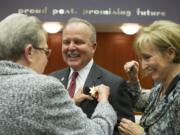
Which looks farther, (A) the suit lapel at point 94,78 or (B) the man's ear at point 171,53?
(A) the suit lapel at point 94,78

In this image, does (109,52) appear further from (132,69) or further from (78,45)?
(132,69)

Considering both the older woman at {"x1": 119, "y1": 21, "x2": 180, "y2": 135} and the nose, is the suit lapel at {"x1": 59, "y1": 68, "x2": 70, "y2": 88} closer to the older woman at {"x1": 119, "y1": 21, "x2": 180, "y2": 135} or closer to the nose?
the nose

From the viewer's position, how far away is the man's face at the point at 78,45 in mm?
2717

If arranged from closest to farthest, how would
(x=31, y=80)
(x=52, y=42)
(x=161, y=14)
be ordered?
(x=31, y=80) < (x=161, y=14) < (x=52, y=42)

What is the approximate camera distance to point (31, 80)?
166 cm

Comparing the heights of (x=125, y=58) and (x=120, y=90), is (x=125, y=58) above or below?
below

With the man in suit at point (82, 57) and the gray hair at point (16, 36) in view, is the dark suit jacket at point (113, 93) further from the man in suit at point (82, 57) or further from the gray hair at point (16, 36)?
the gray hair at point (16, 36)

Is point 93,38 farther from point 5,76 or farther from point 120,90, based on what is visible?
point 5,76

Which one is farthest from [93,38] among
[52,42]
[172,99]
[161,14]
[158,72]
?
[52,42]

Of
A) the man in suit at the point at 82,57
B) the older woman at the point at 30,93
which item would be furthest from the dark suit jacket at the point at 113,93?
the older woman at the point at 30,93

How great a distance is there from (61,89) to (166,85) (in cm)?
82

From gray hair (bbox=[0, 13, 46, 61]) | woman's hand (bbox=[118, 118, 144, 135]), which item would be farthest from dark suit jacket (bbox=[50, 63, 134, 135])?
gray hair (bbox=[0, 13, 46, 61])

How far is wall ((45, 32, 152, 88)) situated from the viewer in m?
7.29

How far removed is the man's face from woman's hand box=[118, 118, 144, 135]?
58 cm
